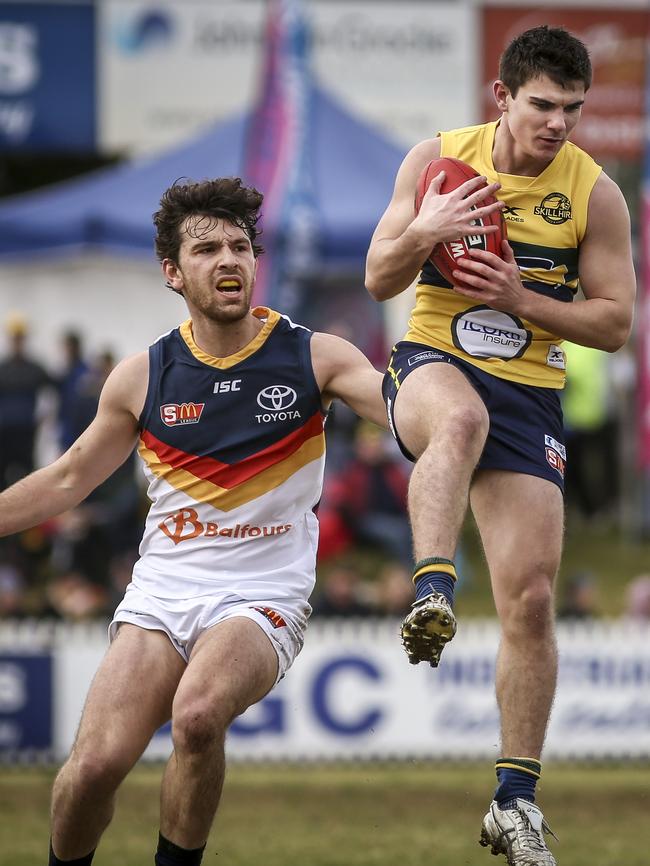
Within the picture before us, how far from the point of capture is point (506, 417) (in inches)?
242

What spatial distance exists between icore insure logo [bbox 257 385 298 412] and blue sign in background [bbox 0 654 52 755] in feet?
22.8

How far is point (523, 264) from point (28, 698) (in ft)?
25.9

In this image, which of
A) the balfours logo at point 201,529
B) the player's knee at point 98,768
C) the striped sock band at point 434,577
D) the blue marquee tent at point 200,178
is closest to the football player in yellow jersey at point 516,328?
the striped sock band at point 434,577

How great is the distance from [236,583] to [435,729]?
715cm

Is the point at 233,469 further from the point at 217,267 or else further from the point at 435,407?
the point at 435,407

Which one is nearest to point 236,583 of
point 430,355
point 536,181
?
point 430,355

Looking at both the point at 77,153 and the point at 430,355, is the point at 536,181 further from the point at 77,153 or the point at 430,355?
the point at 77,153

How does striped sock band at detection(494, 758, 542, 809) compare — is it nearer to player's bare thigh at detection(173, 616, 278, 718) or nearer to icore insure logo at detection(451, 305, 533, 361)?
player's bare thigh at detection(173, 616, 278, 718)

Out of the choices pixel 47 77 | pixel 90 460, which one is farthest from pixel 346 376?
pixel 47 77

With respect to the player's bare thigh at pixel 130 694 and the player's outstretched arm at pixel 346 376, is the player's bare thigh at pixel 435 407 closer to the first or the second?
the player's outstretched arm at pixel 346 376

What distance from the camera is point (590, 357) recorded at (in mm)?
17734

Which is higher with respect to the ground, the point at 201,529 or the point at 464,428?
the point at 464,428

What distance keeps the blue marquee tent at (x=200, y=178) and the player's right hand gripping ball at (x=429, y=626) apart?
33.4 ft

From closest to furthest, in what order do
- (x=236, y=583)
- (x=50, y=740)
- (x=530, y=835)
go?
(x=530, y=835) → (x=236, y=583) → (x=50, y=740)
